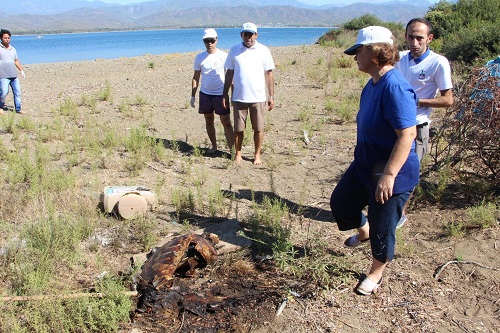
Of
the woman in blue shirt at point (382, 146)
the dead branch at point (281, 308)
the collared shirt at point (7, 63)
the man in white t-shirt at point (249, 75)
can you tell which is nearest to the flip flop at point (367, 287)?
the woman in blue shirt at point (382, 146)

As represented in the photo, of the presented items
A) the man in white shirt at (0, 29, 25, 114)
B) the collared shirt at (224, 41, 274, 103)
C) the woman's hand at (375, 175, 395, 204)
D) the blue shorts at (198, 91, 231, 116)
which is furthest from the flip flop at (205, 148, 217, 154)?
the man in white shirt at (0, 29, 25, 114)

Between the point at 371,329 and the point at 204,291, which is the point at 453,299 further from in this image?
the point at 204,291

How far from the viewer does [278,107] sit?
34.3 feet

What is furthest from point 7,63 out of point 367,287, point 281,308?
point 367,287

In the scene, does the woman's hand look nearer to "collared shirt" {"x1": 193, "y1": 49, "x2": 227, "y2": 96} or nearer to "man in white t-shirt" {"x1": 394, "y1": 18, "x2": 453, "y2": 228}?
"man in white t-shirt" {"x1": 394, "y1": 18, "x2": 453, "y2": 228}

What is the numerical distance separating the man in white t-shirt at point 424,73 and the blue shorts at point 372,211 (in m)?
0.97

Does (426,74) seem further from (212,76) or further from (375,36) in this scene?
(212,76)

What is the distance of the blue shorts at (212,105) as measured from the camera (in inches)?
271

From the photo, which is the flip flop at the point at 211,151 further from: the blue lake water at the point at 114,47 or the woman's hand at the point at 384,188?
the blue lake water at the point at 114,47

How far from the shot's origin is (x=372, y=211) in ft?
10.8

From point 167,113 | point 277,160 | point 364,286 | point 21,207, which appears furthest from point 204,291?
point 167,113

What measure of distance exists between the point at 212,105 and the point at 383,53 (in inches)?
164

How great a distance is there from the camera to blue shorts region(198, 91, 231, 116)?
687cm

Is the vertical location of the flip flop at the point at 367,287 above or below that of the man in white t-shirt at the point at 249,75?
below
